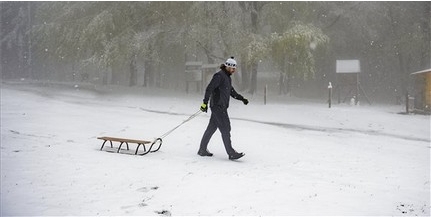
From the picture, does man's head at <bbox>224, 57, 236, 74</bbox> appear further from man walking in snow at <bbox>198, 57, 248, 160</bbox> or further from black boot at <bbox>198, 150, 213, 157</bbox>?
black boot at <bbox>198, 150, 213, 157</bbox>

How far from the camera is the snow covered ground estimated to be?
541cm

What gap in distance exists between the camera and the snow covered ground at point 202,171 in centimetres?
541

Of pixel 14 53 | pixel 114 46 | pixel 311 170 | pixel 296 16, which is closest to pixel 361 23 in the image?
pixel 296 16

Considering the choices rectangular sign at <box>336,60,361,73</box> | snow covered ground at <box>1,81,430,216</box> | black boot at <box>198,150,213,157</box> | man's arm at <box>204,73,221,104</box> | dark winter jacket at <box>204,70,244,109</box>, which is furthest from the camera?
rectangular sign at <box>336,60,361,73</box>

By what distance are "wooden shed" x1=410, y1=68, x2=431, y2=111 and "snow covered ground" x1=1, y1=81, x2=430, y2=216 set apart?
8.63 m

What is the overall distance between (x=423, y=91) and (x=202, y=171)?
19054 millimetres

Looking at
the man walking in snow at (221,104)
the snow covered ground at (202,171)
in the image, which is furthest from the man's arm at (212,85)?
the snow covered ground at (202,171)

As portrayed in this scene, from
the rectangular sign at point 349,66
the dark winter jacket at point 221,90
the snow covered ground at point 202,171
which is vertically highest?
the rectangular sign at point 349,66

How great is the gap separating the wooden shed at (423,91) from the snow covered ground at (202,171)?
28.3 feet

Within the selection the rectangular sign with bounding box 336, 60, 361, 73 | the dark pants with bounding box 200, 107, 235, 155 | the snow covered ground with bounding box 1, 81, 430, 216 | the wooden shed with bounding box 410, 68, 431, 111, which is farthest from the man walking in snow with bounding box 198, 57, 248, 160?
the rectangular sign with bounding box 336, 60, 361, 73

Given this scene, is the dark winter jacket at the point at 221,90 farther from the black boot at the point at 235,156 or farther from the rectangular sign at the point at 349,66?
the rectangular sign at the point at 349,66

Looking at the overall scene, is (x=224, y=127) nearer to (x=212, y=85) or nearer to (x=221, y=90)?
(x=221, y=90)

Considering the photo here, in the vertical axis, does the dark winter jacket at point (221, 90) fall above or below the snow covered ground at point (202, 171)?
above

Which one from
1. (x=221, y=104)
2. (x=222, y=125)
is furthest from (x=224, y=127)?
(x=221, y=104)
